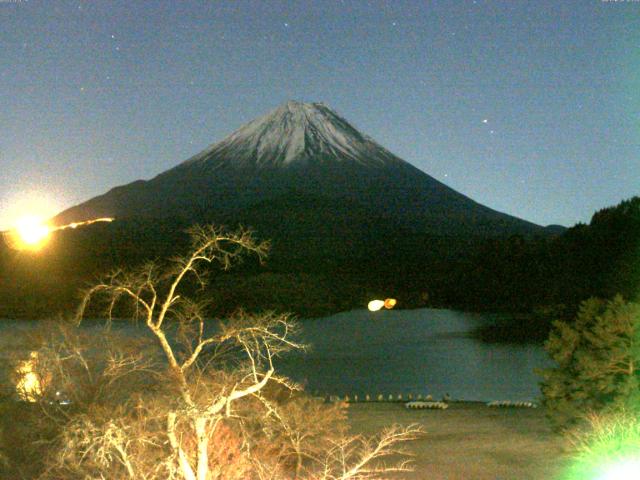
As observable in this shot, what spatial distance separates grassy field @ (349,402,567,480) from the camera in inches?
480

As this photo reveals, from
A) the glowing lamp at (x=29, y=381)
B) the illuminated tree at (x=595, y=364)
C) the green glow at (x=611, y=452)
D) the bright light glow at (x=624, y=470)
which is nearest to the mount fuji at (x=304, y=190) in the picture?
the glowing lamp at (x=29, y=381)

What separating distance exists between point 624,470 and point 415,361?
35.6 m

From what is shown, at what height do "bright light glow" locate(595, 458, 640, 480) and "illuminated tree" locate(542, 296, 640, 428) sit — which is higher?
"illuminated tree" locate(542, 296, 640, 428)

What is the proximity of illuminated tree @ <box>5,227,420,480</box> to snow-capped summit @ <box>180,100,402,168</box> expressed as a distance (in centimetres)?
10828

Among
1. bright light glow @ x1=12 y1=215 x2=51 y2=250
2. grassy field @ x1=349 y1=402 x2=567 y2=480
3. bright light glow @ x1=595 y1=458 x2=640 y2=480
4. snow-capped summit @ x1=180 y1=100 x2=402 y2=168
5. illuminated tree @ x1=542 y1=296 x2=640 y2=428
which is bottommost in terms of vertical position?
grassy field @ x1=349 y1=402 x2=567 y2=480

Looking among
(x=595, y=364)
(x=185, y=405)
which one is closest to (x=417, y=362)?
(x=595, y=364)

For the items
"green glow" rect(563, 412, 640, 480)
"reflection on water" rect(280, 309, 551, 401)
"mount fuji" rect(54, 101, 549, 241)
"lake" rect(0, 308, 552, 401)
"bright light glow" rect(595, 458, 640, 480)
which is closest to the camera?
"bright light glow" rect(595, 458, 640, 480)

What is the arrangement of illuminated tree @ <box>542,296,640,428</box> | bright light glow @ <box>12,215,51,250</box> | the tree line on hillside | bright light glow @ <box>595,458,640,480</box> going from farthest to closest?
1. the tree line on hillside
2. illuminated tree @ <box>542,296,640,428</box>
3. bright light glow @ <box>595,458,640,480</box>
4. bright light glow @ <box>12,215,51,250</box>

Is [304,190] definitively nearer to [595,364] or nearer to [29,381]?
[29,381]

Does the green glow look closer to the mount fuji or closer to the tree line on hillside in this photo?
the tree line on hillside

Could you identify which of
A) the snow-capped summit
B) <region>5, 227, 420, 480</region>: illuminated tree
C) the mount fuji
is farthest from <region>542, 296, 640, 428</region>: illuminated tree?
the snow-capped summit

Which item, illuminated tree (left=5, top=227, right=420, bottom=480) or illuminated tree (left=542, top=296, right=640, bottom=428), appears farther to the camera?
illuminated tree (left=542, top=296, right=640, bottom=428)

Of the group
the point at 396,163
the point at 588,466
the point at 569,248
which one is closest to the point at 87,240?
A: the point at 396,163

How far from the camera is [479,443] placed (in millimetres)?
14750
